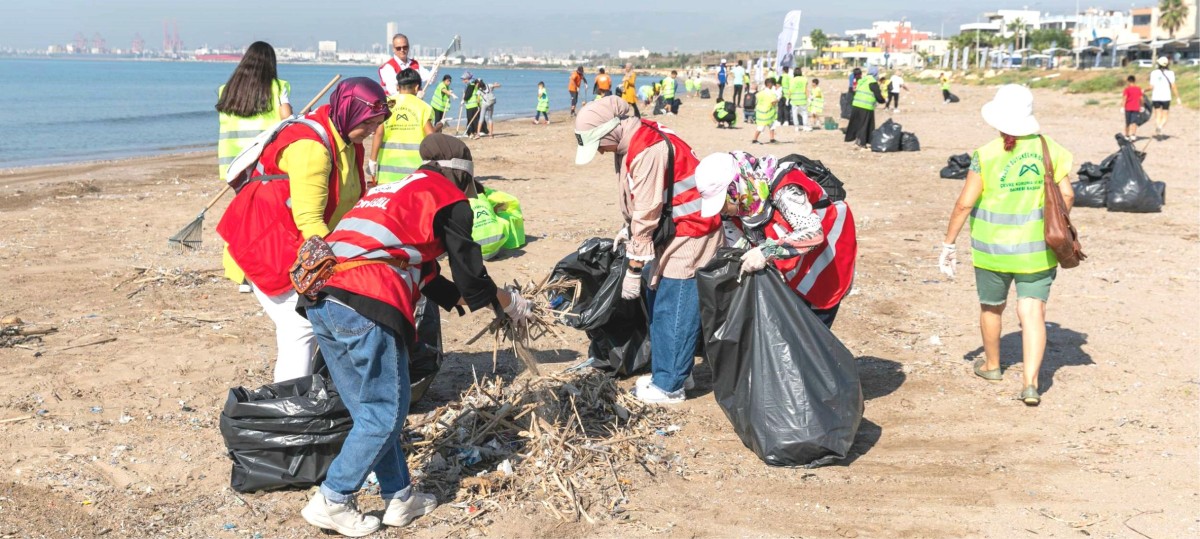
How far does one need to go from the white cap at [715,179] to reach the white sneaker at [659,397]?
3.85 ft

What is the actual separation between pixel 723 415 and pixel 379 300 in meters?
2.40

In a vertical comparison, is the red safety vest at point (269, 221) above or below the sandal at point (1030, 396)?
above

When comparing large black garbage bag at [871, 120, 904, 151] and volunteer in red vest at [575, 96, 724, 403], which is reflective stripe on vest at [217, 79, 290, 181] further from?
large black garbage bag at [871, 120, 904, 151]

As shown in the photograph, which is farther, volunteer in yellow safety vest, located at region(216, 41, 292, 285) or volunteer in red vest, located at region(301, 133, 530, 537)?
volunteer in yellow safety vest, located at region(216, 41, 292, 285)

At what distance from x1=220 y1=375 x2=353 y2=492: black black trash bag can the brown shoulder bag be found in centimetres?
362

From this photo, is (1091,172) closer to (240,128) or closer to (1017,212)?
(1017,212)

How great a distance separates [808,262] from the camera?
4.90 metres

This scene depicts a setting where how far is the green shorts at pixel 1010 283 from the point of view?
5277 millimetres

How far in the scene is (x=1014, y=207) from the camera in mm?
5227

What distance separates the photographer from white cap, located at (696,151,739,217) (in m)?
4.54

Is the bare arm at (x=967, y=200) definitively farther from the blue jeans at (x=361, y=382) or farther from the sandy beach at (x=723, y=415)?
the blue jeans at (x=361, y=382)

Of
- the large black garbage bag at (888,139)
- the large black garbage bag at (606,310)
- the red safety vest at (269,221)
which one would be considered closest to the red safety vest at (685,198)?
the large black garbage bag at (606,310)

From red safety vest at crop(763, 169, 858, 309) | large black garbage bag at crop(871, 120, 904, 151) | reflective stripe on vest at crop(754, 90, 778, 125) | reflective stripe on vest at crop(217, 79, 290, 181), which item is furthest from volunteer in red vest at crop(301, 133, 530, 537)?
reflective stripe on vest at crop(754, 90, 778, 125)

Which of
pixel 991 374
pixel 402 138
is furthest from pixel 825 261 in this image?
pixel 402 138
